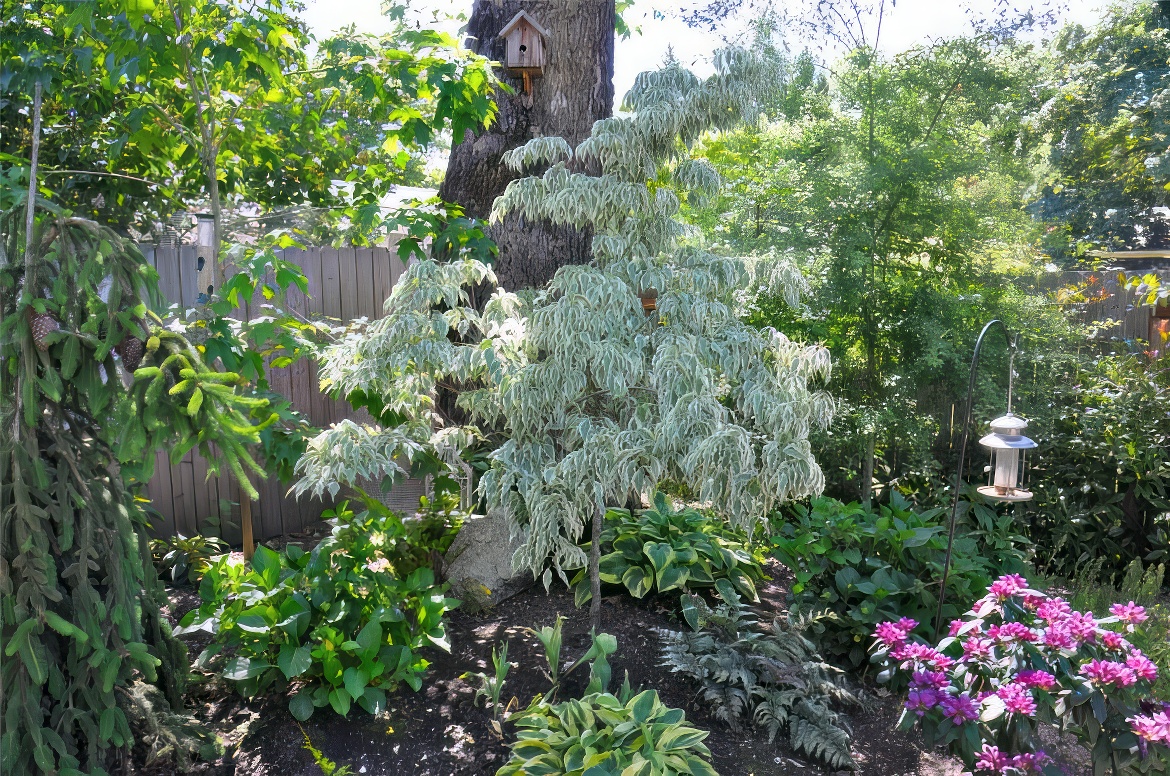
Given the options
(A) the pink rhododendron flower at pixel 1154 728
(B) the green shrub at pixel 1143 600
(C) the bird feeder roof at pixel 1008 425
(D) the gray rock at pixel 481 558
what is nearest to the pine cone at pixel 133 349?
(D) the gray rock at pixel 481 558

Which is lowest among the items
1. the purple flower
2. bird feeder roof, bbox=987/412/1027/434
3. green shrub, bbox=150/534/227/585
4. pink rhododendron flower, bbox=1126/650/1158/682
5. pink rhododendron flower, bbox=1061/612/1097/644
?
green shrub, bbox=150/534/227/585

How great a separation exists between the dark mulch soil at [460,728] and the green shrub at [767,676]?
0.26 feet

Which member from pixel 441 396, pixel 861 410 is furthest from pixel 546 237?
pixel 861 410

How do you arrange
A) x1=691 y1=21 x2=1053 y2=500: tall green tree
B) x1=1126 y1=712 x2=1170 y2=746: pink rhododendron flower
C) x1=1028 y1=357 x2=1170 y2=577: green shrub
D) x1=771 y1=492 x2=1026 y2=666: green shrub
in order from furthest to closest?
1. x1=1028 y1=357 x2=1170 y2=577: green shrub
2. x1=691 y1=21 x2=1053 y2=500: tall green tree
3. x1=771 y1=492 x2=1026 y2=666: green shrub
4. x1=1126 y1=712 x2=1170 y2=746: pink rhododendron flower

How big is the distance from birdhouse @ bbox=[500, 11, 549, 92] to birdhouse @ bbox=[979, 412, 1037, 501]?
112 inches

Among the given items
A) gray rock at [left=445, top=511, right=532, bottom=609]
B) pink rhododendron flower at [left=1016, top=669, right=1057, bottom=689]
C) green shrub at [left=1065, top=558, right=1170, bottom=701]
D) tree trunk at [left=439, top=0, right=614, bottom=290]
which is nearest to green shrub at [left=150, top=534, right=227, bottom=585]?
gray rock at [left=445, top=511, right=532, bottom=609]

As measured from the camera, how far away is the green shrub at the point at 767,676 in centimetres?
297

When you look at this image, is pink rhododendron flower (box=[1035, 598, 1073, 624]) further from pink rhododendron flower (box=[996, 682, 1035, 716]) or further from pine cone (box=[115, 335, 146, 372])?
pine cone (box=[115, 335, 146, 372])

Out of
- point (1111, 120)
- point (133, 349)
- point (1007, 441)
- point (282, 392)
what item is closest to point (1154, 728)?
point (1007, 441)

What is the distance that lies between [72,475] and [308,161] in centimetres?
312

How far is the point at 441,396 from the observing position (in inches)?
184

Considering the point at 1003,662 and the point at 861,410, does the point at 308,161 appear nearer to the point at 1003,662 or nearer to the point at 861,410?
the point at 861,410

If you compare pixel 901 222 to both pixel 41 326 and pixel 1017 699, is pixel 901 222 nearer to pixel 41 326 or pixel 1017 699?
pixel 1017 699

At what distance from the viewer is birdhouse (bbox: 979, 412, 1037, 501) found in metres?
2.97
